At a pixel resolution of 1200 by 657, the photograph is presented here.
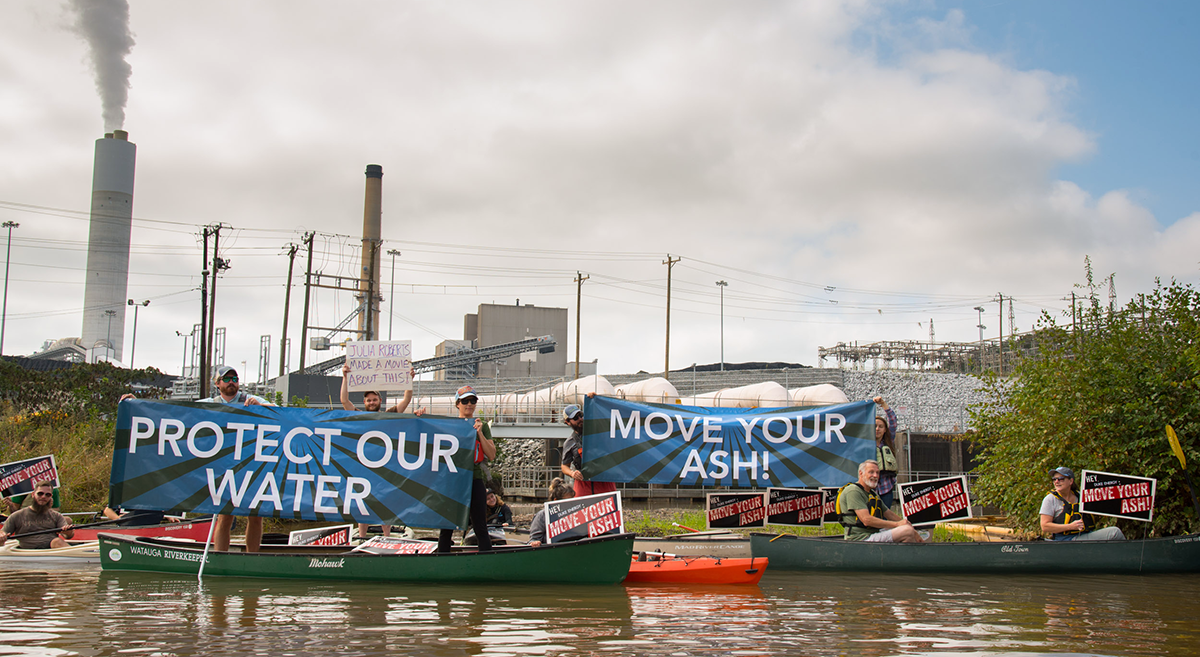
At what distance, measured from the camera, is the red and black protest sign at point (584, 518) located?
9.85 metres

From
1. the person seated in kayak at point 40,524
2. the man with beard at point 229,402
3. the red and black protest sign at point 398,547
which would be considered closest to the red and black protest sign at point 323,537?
the red and black protest sign at point 398,547

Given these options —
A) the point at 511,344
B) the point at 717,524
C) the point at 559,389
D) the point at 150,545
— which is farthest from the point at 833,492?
the point at 511,344

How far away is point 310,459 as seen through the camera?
10375 mm

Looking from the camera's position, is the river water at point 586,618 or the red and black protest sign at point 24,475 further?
the red and black protest sign at point 24,475

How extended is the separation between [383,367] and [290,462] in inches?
103

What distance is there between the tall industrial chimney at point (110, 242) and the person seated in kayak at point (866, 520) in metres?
91.9

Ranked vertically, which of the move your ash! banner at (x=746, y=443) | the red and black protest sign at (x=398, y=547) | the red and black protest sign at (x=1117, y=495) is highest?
the move your ash! banner at (x=746, y=443)

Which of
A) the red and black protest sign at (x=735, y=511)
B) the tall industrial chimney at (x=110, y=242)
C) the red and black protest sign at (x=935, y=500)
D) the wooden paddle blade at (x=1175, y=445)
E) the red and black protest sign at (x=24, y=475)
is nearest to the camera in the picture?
the red and black protest sign at (x=935, y=500)

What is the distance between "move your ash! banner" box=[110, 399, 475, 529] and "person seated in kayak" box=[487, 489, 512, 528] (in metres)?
2.83

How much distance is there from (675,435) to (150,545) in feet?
22.2

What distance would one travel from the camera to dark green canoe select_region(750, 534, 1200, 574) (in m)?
11.6

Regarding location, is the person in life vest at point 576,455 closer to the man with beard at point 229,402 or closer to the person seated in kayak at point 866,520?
the person seated in kayak at point 866,520

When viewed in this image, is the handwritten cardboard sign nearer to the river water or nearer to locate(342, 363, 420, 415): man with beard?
locate(342, 363, 420, 415): man with beard

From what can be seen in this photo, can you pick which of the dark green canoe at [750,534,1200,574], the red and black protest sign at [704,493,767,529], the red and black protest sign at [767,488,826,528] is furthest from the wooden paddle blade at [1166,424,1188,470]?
the red and black protest sign at [704,493,767,529]
